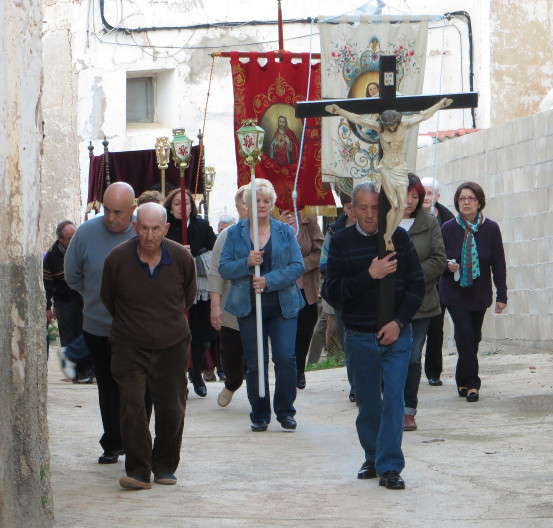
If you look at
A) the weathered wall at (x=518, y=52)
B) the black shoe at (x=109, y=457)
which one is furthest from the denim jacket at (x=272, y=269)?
the weathered wall at (x=518, y=52)

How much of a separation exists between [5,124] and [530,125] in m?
9.54

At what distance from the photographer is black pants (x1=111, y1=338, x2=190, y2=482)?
786 centimetres

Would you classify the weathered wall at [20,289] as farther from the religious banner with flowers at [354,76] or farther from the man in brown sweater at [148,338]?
the religious banner with flowers at [354,76]

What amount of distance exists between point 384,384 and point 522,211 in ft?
26.3

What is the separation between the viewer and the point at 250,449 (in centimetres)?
941

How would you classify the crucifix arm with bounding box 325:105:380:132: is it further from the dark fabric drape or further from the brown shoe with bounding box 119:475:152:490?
the dark fabric drape

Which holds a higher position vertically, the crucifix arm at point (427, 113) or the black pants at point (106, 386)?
the crucifix arm at point (427, 113)

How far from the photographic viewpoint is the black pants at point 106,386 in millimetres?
8578

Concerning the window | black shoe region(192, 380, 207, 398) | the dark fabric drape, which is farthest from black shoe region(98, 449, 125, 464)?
the window

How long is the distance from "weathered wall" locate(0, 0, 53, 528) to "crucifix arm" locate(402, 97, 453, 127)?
90.9 inches

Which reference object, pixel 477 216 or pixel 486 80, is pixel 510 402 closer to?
pixel 477 216

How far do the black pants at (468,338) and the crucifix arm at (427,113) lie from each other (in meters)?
3.37

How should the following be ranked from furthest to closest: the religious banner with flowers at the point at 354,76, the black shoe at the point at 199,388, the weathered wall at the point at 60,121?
the weathered wall at the point at 60,121 < the religious banner with flowers at the point at 354,76 < the black shoe at the point at 199,388

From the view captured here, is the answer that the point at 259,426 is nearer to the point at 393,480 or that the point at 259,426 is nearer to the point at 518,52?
the point at 393,480
